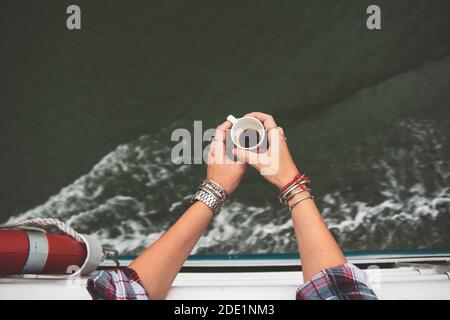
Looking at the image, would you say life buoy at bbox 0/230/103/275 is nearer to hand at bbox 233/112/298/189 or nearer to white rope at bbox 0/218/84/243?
white rope at bbox 0/218/84/243

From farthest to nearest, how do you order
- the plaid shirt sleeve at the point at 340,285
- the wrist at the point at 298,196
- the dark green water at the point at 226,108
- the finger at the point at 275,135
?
the dark green water at the point at 226,108 < the finger at the point at 275,135 < the wrist at the point at 298,196 < the plaid shirt sleeve at the point at 340,285

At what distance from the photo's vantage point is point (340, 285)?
0.56m

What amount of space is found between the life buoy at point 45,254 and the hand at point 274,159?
37 cm

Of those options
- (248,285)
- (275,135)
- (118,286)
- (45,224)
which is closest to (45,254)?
(45,224)

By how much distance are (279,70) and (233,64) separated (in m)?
0.20

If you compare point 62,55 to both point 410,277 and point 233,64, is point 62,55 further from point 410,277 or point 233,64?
point 410,277

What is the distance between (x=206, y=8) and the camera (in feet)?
6.24

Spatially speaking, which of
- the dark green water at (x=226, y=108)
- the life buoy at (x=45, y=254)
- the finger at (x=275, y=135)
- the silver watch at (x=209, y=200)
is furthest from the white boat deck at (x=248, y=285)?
the dark green water at (x=226, y=108)

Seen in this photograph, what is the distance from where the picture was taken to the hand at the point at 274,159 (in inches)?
29.1

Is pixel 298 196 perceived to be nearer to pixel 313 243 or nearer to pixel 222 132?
pixel 313 243

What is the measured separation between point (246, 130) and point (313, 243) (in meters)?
0.32

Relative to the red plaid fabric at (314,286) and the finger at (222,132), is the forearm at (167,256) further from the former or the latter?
the finger at (222,132)

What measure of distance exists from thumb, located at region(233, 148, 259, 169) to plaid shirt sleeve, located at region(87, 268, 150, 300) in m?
0.30
